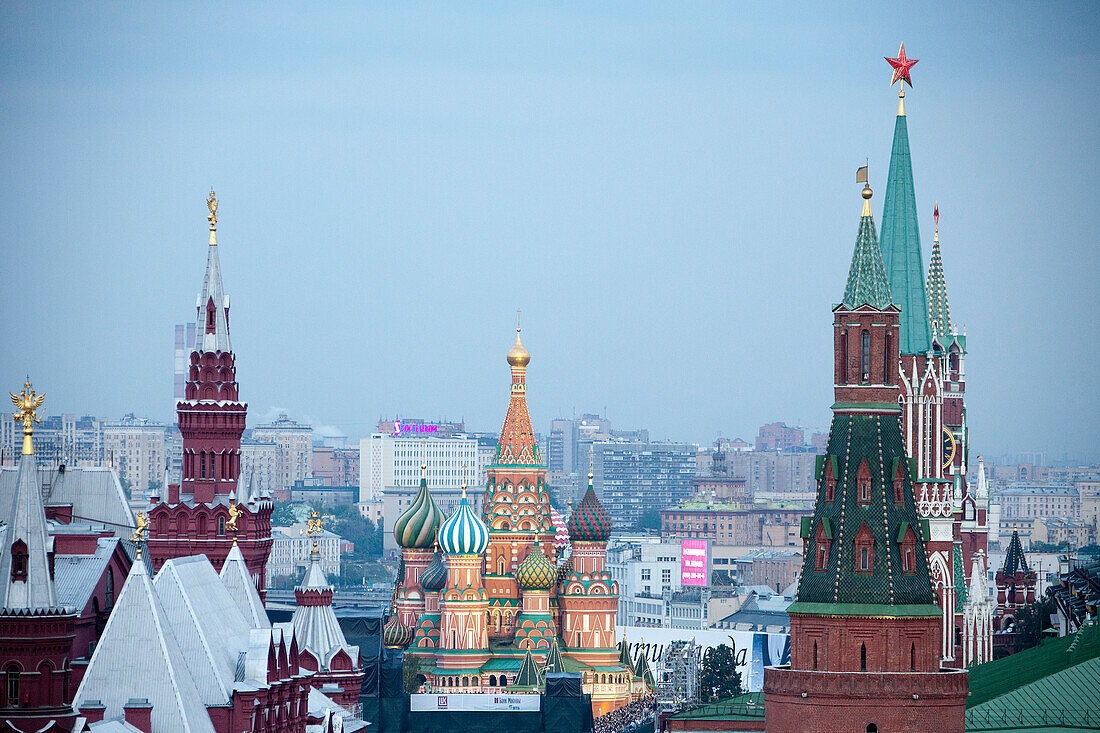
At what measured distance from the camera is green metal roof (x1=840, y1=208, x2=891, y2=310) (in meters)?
50.0

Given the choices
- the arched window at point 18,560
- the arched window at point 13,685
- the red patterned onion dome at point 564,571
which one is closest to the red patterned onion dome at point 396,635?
the red patterned onion dome at point 564,571

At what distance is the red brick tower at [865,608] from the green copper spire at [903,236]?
31.0m

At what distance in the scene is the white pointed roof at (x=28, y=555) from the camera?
43375 millimetres

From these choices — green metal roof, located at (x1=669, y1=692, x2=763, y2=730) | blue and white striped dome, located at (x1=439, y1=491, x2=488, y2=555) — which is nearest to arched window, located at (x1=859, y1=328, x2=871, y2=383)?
green metal roof, located at (x1=669, y1=692, x2=763, y2=730)

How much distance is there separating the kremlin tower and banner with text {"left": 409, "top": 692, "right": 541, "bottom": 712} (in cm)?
1708

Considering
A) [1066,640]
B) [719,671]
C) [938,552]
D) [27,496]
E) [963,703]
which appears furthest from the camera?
[719,671]

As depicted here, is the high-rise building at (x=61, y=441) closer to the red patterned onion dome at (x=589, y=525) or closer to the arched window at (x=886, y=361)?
the red patterned onion dome at (x=589, y=525)

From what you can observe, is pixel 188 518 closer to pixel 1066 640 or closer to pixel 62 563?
pixel 62 563

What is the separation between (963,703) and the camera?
47.5m

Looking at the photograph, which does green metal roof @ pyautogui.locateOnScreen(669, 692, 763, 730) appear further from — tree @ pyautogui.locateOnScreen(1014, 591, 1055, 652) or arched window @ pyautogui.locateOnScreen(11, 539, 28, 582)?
arched window @ pyautogui.locateOnScreen(11, 539, 28, 582)

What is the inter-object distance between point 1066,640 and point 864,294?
1715cm

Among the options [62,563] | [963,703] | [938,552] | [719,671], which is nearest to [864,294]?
[963,703]

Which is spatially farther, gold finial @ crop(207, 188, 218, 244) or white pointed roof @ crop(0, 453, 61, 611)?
gold finial @ crop(207, 188, 218, 244)

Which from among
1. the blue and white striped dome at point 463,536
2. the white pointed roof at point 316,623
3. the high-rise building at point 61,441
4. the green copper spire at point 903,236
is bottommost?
the white pointed roof at point 316,623
